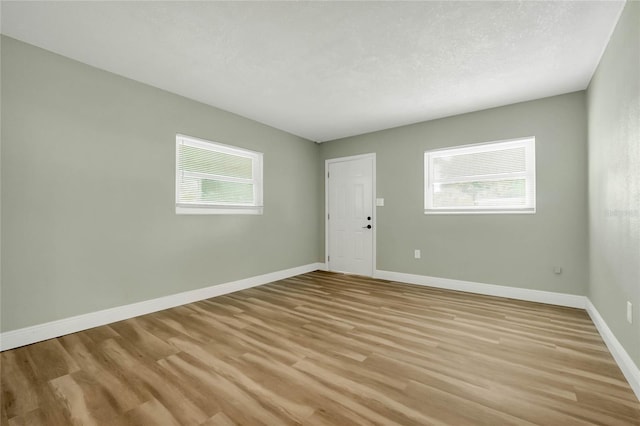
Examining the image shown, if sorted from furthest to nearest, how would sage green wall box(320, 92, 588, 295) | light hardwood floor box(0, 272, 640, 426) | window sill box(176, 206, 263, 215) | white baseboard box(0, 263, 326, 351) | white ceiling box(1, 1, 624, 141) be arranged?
1. window sill box(176, 206, 263, 215)
2. sage green wall box(320, 92, 588, 295)
3. white baseboard box(0, 263, 326, 351)
4. white ceiling box(1, 1, 624, 141)
5. light hardwood floor box(0, 272, 640, 426)

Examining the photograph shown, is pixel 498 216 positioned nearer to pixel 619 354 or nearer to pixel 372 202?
pixel 372 202

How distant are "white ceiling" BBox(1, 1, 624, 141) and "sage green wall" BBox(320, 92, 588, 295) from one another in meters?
0.41

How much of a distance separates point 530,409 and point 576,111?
11.6 ft

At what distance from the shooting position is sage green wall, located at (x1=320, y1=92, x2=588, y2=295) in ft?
11.3

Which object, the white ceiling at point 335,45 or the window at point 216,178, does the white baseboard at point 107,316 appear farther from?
the white ceiling at point 335,45

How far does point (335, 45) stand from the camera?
247cm

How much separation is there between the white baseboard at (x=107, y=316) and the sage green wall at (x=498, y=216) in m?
2.67

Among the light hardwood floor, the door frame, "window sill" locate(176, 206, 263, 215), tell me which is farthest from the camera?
the door frame

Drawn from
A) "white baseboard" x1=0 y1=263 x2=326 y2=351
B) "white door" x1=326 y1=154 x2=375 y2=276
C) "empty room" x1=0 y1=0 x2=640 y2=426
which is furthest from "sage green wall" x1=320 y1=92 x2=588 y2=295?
"white baseboard" x1=0 y1=263 x2=326 y2=351

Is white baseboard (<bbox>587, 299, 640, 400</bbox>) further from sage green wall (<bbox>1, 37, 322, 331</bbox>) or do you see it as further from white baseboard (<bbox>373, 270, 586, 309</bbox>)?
sage green wall (<bbox>1, 37, 322, 331</bbox>)

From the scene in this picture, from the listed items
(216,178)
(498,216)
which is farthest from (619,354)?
(216,178)

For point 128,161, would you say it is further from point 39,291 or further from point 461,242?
point 461,242

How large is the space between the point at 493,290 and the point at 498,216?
3.42ft

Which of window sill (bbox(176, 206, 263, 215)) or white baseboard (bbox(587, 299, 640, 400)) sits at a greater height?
window sill (bbox(176, 206, 263, 215))
